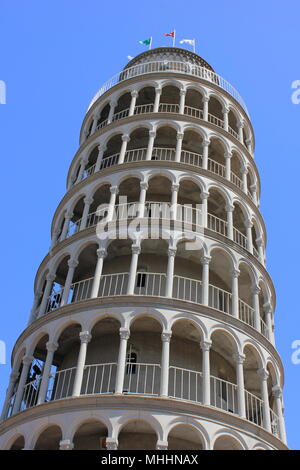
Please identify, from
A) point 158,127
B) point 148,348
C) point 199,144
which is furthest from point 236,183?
point 148,348

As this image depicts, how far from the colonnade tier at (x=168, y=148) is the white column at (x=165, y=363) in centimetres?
1062

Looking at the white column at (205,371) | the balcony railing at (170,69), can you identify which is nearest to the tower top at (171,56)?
the balcony railing at (170,69)

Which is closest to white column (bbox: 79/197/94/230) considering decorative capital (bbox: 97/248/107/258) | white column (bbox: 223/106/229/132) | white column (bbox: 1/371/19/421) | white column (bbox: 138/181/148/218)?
decorative capital (bbox: 97/248/107/258)

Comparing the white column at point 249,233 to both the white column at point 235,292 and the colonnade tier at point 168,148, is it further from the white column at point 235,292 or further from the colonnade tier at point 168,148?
the white column at point 235,292

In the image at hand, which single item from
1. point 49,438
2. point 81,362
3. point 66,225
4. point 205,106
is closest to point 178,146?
point 205,106

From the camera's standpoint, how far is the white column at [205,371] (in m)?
21.9

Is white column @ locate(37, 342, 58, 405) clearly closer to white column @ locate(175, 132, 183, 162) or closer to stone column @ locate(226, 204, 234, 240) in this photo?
stone column @ locate(226, 204, 234, 240)

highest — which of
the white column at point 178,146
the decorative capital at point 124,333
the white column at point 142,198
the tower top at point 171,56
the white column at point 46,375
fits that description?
the tower top at point 171,56

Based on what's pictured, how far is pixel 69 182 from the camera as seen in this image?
114ft

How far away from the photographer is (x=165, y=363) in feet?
73.3

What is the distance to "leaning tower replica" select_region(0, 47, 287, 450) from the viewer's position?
21.9m
